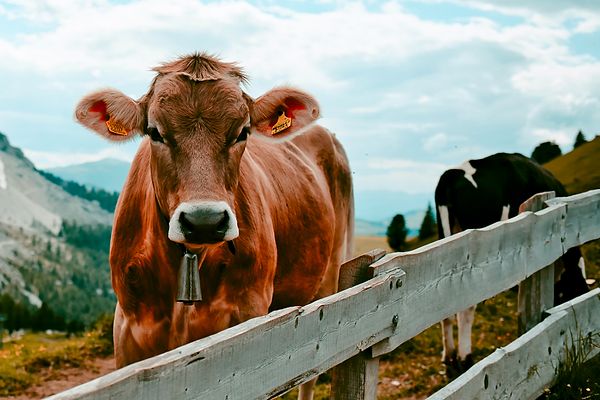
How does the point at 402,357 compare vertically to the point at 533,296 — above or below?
below

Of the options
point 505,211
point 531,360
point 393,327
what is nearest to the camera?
point 393,327

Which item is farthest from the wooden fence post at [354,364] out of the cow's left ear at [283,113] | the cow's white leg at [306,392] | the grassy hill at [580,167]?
the grassy hill at [580,167]

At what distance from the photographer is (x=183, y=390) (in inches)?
97.0

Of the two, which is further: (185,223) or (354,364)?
(185,223)

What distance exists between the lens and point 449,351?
909 cm

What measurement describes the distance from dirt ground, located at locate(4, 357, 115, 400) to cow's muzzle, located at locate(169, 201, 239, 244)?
239 inches

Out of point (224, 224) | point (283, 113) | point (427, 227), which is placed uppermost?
point (283, 113)

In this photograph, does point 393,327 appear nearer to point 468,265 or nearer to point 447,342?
point 468,265

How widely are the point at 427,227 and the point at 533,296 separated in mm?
30992

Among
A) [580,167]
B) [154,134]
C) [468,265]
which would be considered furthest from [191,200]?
[580,167]

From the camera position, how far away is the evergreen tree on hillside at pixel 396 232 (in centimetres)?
3359

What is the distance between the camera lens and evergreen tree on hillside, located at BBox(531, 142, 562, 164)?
39.7 metres

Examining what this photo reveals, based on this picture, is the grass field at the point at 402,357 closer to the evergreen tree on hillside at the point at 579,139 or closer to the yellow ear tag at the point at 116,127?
the yellow ear tag at the point at 116,127

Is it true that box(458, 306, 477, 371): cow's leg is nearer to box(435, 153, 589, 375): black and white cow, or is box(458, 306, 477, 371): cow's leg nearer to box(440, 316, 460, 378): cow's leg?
box(440, 316, 460, 378): cow's leg
